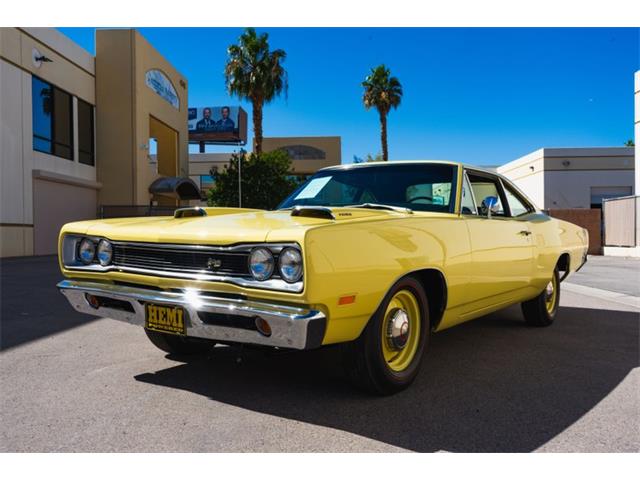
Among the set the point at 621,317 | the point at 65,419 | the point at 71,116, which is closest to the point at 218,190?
the point at 71,116

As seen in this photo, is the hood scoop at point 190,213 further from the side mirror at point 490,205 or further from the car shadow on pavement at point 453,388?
the side mirror at point 490,205

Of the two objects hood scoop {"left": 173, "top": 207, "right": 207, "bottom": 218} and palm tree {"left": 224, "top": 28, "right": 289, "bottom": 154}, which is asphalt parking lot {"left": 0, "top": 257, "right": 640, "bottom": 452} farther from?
palm tree {"left": 224, "top": 28, "right": 289, "bottom": 154}

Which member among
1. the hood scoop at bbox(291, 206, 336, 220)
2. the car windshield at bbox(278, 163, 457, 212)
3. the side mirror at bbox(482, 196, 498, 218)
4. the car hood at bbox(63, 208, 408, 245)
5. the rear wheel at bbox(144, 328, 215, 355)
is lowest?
the rear wheel at bbox(144, 328, 215, 355)

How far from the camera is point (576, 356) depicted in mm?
4371

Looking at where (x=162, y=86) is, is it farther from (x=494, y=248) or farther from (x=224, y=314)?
(x=224, y=314)

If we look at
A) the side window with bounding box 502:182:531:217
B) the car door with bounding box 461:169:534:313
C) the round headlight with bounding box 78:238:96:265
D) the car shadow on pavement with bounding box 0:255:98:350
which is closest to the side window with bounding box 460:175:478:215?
the car door with bounding box 461:169:534:313

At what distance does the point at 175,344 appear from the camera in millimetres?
4141

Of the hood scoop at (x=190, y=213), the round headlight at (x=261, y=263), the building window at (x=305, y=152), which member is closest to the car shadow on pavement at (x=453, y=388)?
the round headlight at (x=261, y=263)

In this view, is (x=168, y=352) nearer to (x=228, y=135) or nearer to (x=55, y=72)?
(x=55, y=72)

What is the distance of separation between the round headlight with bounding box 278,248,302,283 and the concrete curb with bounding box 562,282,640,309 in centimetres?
611

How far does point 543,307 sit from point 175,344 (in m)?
3.66

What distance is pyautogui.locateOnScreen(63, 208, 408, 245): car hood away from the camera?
281 cm

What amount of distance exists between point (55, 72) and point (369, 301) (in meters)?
18.8

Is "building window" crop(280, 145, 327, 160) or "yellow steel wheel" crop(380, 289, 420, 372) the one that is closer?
"yellow steel wheel" crop(380, 289, 420, 372)
